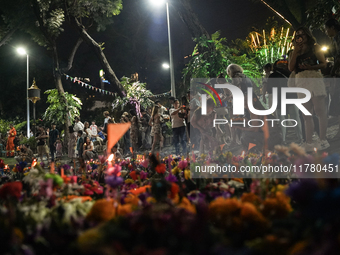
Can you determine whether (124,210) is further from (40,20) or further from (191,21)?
(40,20)

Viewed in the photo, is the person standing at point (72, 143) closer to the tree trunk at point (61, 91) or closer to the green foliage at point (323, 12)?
the tree trunk at point (61, 91)

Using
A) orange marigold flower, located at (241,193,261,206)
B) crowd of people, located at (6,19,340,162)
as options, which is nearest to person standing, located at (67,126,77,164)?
crowd of people, located at (6,19,340,162)

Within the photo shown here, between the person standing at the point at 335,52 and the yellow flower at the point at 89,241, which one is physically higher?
the person standing at the point at 335,52

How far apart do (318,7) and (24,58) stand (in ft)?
90.8

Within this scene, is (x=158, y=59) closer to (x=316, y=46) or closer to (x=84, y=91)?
(x=84, y=91)

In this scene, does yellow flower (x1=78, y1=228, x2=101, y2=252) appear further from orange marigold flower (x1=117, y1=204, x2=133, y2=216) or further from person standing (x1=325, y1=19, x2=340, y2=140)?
person standing (x1=325, y1=19, x2=340, y2=140)

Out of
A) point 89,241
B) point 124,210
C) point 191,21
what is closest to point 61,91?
point 191,21

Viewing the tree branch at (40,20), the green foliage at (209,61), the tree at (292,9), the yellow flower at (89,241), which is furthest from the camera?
the tree branch at (40,20)

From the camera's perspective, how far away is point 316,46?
416 centimetres

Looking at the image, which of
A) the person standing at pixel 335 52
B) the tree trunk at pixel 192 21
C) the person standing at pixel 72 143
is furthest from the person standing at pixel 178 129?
the person standing at pixel 72 143

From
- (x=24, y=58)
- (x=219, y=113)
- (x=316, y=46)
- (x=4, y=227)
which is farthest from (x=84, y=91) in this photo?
(x=4, y=227)

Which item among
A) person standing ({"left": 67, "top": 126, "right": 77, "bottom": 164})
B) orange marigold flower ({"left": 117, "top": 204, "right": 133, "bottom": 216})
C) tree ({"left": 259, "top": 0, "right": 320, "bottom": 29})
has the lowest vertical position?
orange marigold flower ({"left": 117, "top": 204, "right": 133, "bottom": 216})

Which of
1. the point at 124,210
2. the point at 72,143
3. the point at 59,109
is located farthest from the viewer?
the point at 59,109

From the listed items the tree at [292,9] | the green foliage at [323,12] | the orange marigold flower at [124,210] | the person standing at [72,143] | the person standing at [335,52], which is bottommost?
the orange marigold flower at [124,210]
